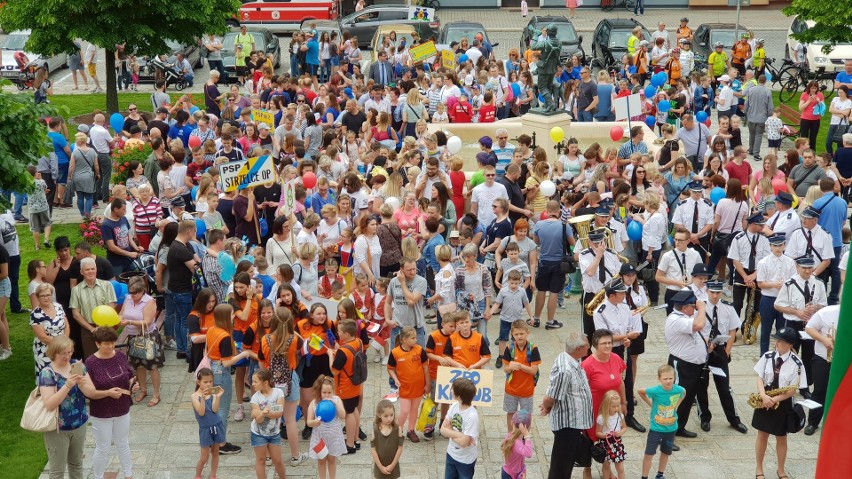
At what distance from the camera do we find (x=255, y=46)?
31.1 metres

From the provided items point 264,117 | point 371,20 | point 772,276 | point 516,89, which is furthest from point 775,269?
point 371,20

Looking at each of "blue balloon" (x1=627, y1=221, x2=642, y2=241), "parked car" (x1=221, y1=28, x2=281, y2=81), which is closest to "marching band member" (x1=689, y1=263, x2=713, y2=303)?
"blue balloon" (x1=627, y1=221, x2=642, y2=241)

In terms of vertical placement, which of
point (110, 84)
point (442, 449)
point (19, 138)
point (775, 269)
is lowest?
point (442, 449)

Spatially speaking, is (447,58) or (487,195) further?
(447,58)

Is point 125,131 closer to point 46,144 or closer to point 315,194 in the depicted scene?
point 315,194

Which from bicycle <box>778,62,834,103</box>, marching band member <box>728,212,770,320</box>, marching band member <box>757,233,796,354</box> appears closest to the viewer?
marching band member <box>757,233,796,354</box>

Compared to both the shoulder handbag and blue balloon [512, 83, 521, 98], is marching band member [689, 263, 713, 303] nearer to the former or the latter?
the shoulder handbag

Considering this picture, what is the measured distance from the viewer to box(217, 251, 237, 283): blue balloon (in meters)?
12.0

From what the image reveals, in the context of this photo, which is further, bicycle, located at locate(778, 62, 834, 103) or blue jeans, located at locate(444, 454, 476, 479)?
bicycle, located at locate(778, 62, 834, 103)

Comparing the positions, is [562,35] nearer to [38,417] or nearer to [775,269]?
[775,269]

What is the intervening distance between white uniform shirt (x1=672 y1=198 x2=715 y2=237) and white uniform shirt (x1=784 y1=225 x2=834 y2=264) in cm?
159

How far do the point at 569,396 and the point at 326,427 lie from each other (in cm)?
216

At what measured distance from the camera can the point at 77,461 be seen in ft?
31.8

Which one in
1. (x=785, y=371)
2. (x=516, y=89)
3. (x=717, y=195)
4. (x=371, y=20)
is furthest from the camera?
(x=371, y=20)
